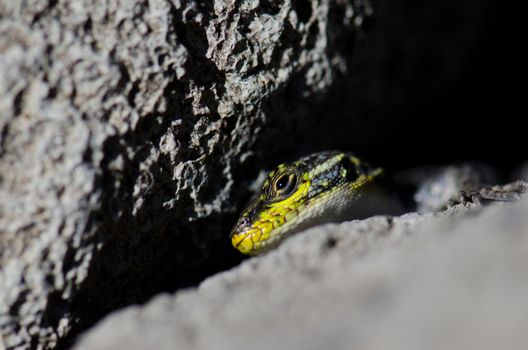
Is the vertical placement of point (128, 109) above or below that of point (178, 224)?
above

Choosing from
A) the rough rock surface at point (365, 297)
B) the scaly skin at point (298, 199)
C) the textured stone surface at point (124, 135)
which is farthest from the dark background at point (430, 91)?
the rough rock surface at point (365, 297)

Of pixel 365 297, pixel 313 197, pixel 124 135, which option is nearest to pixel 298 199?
pixel 313 197

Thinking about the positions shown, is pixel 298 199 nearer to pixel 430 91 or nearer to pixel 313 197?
pixel 313 197

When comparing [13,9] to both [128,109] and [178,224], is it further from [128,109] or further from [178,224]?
[178,224]

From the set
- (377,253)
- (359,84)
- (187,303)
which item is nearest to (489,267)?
(377,253)

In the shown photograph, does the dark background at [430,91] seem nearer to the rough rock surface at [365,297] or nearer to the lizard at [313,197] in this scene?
the lizard at [313,197]

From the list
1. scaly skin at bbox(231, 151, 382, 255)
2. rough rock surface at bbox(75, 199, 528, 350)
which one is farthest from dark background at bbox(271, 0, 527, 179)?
rough rock surface at bbox(75, 199, 528, 350)
